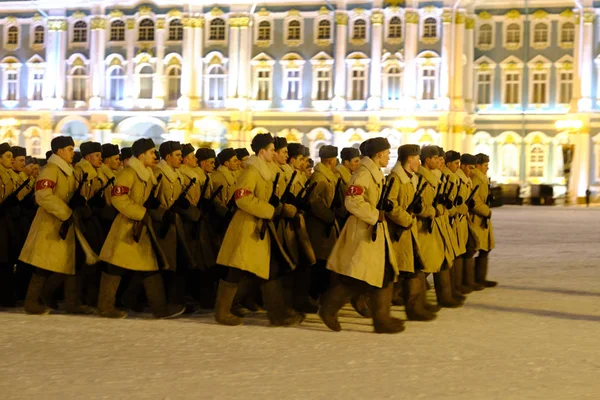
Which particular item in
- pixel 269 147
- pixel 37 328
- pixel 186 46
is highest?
pixel 186 46

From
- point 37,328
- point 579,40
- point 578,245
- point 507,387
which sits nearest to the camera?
point 507,387

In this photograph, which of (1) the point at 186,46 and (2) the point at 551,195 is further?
(1) the point at 186,46

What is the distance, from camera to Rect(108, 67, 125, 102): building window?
151 feet

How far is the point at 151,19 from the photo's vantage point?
46.0 metres

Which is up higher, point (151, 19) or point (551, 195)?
point (151, 19)

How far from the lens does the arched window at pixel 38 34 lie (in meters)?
47.1

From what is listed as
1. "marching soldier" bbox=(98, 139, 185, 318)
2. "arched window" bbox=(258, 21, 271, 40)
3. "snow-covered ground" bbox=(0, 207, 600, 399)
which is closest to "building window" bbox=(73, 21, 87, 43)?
"arched window" bbox=(258, 21, 271, 40)

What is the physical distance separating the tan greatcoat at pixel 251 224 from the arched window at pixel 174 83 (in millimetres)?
36891

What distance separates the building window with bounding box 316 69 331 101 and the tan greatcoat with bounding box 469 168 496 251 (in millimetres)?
32606

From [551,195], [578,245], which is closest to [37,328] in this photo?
[578,245]

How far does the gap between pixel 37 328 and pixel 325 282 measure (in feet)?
10.1

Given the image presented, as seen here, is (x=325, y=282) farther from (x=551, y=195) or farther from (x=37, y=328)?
(x=551, y=195)

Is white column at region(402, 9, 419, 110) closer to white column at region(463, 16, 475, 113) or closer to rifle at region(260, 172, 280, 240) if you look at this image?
white column at region(463, 16, 475, 113)

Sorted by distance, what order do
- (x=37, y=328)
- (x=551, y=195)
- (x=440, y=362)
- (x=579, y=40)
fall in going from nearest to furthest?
1. (x=440, y=362)
2. (x=37, y=328)
3. (x=551, y=195)
4. (x=579, y=40)
